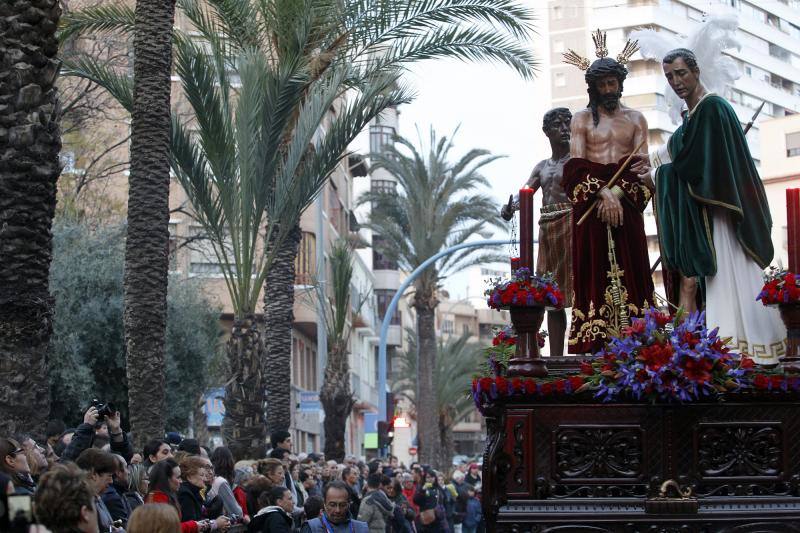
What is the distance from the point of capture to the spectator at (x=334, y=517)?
1030cm

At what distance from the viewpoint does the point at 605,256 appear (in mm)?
8414

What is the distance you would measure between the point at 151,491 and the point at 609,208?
332 cm

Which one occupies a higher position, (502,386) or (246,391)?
(246,391)

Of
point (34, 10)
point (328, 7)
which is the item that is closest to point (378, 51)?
point (328, 7)

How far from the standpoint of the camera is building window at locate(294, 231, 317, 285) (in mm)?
43281

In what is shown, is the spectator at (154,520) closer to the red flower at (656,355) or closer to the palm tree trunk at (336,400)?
the red flower at (656,355)

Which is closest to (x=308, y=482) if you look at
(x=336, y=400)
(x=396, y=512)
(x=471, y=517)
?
(x=396, y=512)

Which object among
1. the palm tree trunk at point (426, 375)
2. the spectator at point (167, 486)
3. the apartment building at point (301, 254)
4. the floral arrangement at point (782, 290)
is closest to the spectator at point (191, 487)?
the spectator at point (167, 486)

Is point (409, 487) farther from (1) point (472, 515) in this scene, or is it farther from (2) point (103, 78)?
(2) point (103, 78)

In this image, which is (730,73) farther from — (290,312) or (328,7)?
(290,312)

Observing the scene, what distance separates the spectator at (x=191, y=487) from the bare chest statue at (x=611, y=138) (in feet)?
11.1

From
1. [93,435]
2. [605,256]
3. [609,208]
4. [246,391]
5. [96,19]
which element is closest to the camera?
[609,208]

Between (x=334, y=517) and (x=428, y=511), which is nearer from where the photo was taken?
(x=334, y=517)

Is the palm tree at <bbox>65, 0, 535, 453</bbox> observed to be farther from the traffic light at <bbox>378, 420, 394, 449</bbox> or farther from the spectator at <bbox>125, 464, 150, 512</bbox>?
the traffic light at <bbox>378, 420, 394, 449</bbox>
